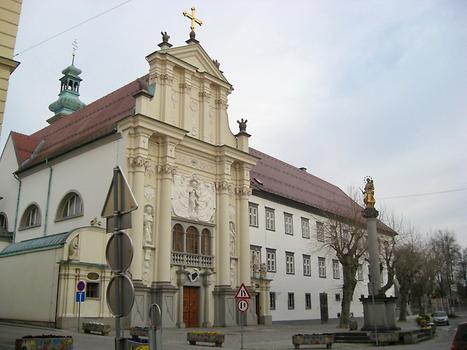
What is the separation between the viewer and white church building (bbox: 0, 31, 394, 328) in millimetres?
27109

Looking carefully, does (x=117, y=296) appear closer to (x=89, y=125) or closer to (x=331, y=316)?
(x=89, y=125)

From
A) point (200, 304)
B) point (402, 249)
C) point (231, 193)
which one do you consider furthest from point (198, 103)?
point (402, 249)

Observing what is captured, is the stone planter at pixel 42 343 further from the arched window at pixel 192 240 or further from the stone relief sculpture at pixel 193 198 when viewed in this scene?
the arched window at pixel 192 240

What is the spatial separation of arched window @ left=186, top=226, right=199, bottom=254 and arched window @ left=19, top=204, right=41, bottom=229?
1145cm

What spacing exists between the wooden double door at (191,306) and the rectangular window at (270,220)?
1138 cm

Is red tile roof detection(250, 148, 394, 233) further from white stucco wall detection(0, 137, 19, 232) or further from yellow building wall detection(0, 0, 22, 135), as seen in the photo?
yellow building wall detection(0, 0, 22, 135)

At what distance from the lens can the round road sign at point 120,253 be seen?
6738mm

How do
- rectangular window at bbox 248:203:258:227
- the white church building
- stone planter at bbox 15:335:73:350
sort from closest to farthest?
1. stone planter at bbox 15:335:73:350
2. the white church building
3. rectangular window at bbox 248:203:258:227

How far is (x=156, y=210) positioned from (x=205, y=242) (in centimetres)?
462

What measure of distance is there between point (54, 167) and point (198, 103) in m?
10.6

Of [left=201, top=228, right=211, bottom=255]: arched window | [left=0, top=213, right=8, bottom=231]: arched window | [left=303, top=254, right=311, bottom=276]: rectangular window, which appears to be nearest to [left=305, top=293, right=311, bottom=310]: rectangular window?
[left=303, top=254, right=311, bottom=276]: rectangular window

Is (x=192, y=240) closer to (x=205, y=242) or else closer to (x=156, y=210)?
(x=205, y=242)

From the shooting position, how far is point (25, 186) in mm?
36781

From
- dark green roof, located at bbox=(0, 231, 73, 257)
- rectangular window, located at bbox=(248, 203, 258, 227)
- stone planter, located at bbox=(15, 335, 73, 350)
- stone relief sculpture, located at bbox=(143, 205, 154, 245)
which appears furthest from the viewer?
rectangular window, located at bbox=(248, 203, 258, 227)
